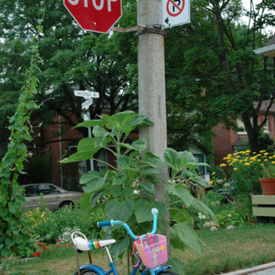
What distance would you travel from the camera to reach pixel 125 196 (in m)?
4.42

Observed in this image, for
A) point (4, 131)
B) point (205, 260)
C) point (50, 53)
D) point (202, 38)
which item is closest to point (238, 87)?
point (202, 38)

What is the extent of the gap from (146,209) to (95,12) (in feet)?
7.11

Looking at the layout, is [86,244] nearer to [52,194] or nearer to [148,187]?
[148,187]

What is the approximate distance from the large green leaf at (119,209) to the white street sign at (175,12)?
6.79 feet

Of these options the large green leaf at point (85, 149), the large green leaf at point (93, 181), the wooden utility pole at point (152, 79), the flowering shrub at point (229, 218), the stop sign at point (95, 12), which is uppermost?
the stop sign at point (95, 12)

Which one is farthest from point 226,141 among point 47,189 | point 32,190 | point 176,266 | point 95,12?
point 176,266

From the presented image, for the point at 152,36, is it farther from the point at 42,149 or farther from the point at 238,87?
the point at 42,149

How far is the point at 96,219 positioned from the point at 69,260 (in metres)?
2.22

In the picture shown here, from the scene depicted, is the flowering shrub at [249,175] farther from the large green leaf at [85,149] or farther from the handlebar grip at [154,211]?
the handlebar grip at [154,211]

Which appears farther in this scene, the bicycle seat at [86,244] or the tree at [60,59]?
the tree at [60,59]

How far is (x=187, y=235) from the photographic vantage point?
4188mm

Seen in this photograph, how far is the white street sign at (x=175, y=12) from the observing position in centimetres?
486

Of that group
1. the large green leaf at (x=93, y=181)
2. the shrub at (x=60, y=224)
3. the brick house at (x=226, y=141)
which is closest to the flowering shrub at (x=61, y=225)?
the shrub at (x=60, y=224)

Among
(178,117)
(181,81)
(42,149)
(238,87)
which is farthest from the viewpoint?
(42,149)
